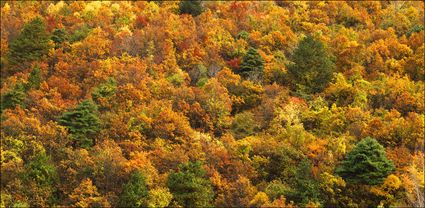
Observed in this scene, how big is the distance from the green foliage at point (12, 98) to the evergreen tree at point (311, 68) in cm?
2498

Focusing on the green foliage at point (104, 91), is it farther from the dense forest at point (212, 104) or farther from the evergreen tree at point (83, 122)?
the evergreen tree at point (83, 122)

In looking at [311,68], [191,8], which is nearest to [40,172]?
[311,68]

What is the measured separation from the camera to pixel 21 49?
191 feet

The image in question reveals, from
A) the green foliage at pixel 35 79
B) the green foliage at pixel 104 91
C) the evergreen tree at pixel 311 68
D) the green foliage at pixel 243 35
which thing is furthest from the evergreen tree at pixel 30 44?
the evergreen tree at pixel 311 68

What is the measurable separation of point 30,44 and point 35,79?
6763mm

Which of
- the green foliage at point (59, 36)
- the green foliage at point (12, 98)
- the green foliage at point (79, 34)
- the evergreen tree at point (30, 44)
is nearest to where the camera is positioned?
the green foliage at point (12, 98)

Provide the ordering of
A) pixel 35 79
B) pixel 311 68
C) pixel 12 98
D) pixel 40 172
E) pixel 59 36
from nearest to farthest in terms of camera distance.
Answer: pixel 40 172 < pixel 12 98 < pixel 311 68 < pixel 35 79 < pixel 59 36

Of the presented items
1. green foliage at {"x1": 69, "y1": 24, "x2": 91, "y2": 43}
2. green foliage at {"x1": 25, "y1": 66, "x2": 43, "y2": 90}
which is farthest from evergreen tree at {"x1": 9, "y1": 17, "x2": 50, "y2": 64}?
green foliage at {"x1": 25, "y1": 66, "x2": 43, "y2": 90}

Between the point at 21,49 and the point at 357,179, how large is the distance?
38.1m

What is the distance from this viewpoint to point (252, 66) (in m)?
55.5

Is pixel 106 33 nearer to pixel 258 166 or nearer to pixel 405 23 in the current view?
pixel 258 166

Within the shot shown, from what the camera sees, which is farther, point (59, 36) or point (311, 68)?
point (59, 36)

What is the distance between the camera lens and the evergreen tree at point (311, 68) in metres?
51.6

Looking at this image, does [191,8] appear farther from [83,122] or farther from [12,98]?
[83,122]
